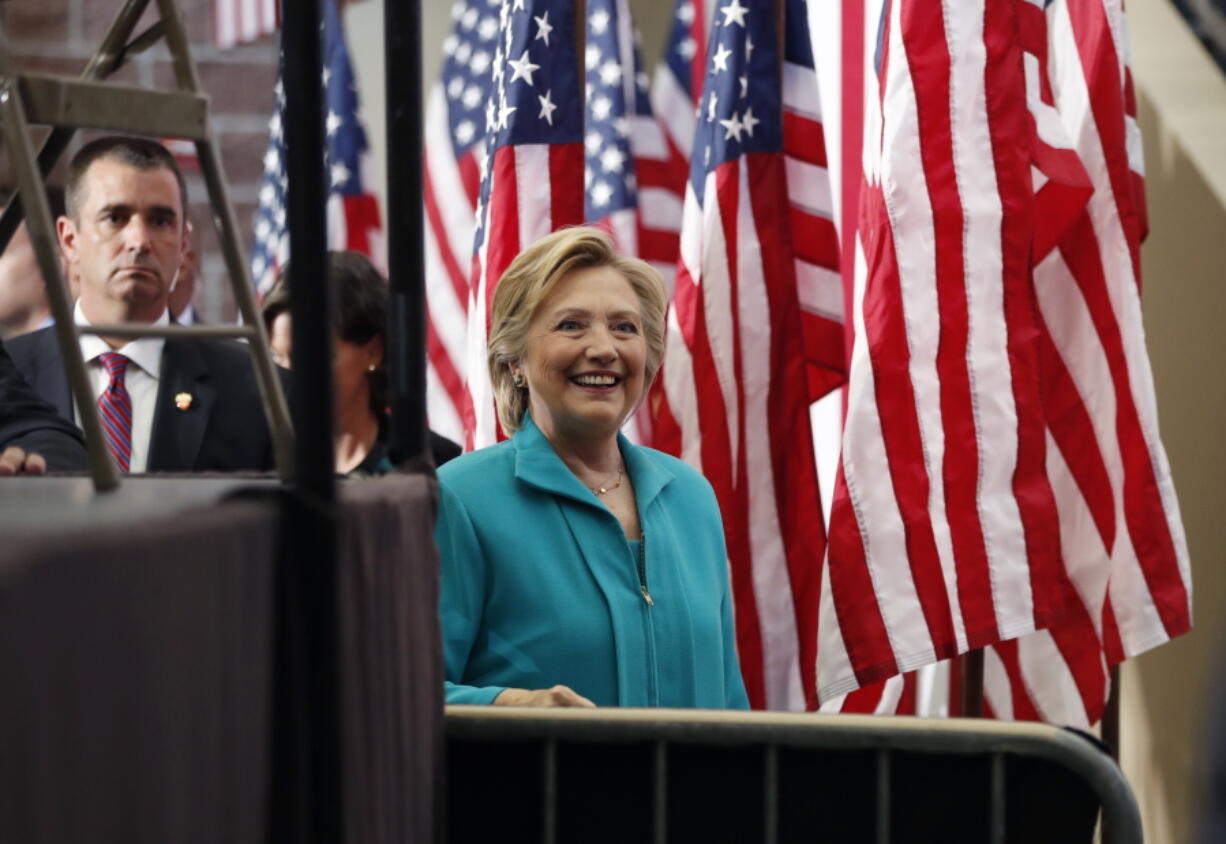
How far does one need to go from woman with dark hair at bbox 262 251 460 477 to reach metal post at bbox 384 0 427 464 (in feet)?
6.06

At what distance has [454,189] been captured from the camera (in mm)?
5551

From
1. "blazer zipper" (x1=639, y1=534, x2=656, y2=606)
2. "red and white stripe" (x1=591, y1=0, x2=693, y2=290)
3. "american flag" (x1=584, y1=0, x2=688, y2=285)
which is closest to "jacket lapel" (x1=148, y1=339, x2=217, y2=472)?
"blazer zipper" (x1=639, y1=534, x2=656, y2=606)

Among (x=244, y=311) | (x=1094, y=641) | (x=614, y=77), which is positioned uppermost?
(x=614, y=77)

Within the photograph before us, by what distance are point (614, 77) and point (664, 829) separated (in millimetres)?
3272

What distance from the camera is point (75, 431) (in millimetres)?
1941

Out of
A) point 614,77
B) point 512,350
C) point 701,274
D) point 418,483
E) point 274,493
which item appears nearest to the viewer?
point 274,493

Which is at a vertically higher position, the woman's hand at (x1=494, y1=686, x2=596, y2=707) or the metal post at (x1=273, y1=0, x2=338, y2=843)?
the metal post at (x1=273, y1=0, x2=338, y2=843)

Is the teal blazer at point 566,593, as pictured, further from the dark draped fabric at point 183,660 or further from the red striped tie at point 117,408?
the red striped tie at point 117,408

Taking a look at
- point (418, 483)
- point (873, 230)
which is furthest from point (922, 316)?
point (418, 483)

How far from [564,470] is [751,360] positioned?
157 centimetres

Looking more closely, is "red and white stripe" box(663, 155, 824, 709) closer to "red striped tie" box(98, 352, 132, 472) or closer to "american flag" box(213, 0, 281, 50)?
"red striped tie" box(98, 352, 132, 472)

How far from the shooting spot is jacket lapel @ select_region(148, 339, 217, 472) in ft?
9.43

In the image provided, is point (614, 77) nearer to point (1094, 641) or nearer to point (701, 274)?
point (701, 274)

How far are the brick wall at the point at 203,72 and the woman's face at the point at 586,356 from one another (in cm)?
184
